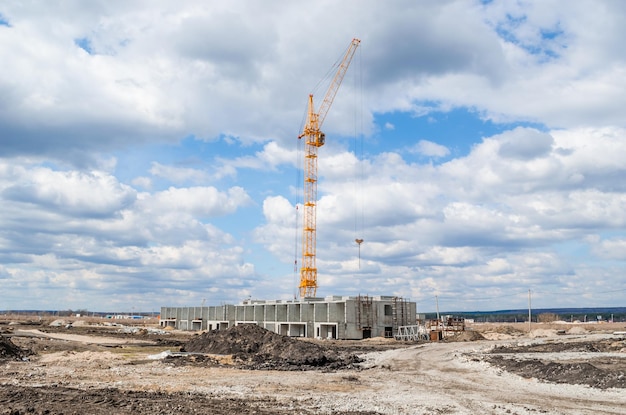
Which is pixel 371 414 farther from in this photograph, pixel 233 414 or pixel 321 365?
pixel 321 365

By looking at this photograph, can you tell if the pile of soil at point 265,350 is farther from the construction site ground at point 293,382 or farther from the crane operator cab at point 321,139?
the crane operator cab at point 321,139

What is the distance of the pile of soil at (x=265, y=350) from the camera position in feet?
117

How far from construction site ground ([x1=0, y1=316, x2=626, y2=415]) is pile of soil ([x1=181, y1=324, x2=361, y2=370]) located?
0.08 m

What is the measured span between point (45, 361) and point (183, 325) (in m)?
88.1

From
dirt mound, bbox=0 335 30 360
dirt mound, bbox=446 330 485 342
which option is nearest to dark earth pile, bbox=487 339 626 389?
dirt mound, bbox=446 330 485 342

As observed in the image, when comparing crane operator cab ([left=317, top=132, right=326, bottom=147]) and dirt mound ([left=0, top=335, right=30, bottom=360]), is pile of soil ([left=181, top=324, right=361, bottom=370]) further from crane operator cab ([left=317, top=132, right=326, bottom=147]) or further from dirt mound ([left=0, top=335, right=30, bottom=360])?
crane operator cab ([left=317, top=132, right=326, bottom=147])

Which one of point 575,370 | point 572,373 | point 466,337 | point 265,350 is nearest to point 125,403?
point 572,373

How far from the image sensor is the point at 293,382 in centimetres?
2684

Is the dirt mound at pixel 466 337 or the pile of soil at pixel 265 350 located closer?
the pile of soil at pixel 265 350

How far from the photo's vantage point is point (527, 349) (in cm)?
4738

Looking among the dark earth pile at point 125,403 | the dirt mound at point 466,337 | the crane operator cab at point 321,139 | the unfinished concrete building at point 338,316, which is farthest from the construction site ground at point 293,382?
the crane operator cab at point 321,139

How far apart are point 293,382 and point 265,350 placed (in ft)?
44.7

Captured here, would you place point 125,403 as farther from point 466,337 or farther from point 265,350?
point 466,337

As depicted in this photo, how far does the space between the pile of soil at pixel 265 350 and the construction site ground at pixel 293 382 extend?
0.27 feet
